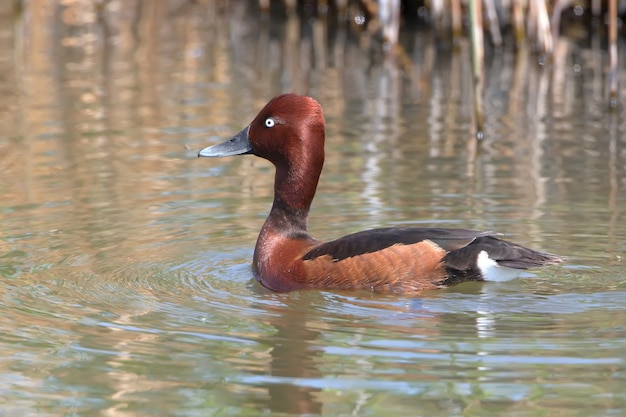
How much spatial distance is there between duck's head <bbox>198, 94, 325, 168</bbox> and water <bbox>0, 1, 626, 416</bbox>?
0.72 metres

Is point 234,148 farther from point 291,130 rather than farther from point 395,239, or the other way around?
point 395,239

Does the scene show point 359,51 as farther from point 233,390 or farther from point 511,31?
point 233,390

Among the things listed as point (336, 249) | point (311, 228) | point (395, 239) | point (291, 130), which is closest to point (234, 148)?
point (291, 130)

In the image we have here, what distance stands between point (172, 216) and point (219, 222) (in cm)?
35

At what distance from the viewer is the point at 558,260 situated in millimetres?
6438

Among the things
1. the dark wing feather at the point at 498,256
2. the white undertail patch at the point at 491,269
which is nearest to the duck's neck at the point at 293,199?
the dark wing feather at the point at 498,256

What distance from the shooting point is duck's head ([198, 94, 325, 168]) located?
276 inches

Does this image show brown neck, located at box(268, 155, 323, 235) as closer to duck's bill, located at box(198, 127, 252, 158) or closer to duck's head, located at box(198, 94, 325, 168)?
duck's head, located at box(198, 94, 325, 168)

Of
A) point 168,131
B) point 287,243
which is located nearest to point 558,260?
point 287,243

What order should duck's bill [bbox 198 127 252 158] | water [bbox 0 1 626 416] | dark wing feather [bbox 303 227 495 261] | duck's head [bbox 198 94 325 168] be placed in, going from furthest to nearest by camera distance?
1. duck's bill [bbox 198 127 252 158]
2. duck's head [bbox 198 94 325 168]
3. dark wing feather [bbox 303 227 495 261]
4. water [bbox 0 1 626 416]

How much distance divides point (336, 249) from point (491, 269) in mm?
845

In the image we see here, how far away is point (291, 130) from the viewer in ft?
23.1

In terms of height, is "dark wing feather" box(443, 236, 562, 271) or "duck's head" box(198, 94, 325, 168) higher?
"duck's head" box(198, 94, 325, 168)

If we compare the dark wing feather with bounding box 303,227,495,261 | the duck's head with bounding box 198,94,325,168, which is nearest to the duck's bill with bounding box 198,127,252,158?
the duck's head with bounding box 198,94,325,168
